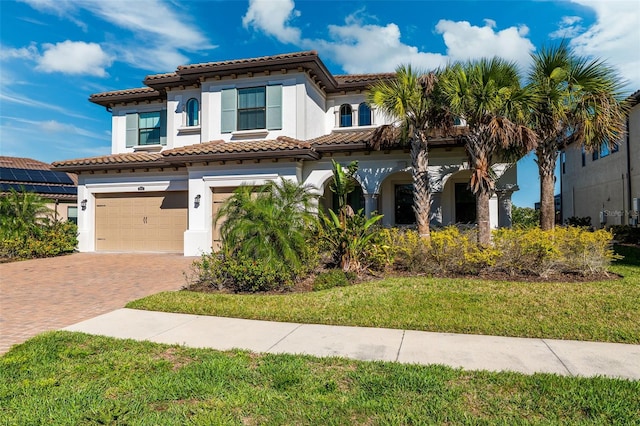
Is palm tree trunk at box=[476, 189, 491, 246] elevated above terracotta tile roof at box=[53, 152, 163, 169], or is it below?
below

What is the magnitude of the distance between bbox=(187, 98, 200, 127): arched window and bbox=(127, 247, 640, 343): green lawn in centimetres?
1168

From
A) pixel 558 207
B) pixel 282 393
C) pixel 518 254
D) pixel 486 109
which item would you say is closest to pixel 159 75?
pixel 486 109

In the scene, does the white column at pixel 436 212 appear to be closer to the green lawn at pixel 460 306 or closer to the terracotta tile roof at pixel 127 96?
the green lawn at pixel 460 306

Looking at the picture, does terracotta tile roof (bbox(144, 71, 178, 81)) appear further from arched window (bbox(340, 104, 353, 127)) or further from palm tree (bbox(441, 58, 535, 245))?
palm tree (bbox(441, 58, 535, 245))

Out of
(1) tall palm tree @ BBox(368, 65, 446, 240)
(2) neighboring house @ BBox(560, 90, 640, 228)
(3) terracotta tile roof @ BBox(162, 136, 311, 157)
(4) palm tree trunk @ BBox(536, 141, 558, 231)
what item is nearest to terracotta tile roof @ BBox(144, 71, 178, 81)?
(3) terracotta tile roof @ BBox(162, 136, 311, 157)

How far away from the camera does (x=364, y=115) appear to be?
59.7 ft

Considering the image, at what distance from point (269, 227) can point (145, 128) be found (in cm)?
1379

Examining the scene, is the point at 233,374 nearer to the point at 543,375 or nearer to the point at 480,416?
the point at 480,416

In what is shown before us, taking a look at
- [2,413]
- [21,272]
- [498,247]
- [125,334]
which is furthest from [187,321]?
[21,272]

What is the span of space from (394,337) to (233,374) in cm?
249

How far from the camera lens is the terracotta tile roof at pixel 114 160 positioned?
1708cm

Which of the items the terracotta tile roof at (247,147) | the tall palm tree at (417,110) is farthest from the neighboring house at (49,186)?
the tall palm tree at (417,110)

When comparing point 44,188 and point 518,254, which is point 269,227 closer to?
point 518,254

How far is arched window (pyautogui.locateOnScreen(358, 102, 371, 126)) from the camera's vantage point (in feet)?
59.5
